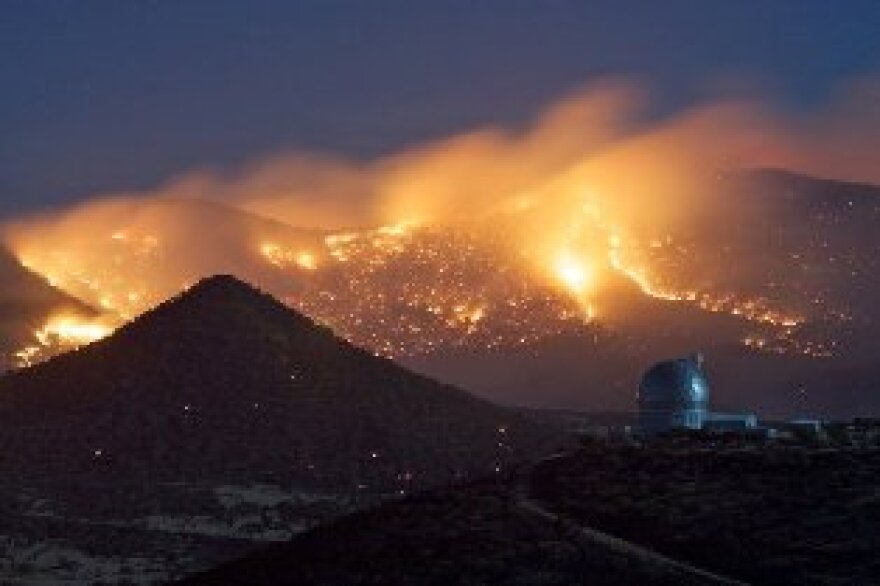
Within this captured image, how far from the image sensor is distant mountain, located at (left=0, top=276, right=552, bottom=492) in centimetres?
13775

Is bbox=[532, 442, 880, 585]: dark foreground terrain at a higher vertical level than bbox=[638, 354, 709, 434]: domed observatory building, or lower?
lower

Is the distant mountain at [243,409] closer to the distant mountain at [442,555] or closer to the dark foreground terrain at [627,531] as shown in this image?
the dark foreground terrain at [627,531]

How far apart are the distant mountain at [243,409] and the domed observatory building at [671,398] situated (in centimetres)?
1837

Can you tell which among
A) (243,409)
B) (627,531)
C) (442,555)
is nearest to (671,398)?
(243,409)

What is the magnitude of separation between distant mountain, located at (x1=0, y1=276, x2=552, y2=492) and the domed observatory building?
18.4 metres

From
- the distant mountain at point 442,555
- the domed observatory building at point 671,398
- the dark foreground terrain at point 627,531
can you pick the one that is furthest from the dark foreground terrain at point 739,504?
the domed observatory building at point 671,398

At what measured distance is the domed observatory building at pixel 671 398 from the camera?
122 metres

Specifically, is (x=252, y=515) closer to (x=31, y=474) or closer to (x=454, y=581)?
(x=31, y=474)

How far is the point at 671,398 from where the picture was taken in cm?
12269

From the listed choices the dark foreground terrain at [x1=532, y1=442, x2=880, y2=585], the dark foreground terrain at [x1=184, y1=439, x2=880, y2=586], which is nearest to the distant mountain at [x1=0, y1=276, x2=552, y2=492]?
the dark foreground terrain at [x1=532, y1=442, x2=880, y2=585]

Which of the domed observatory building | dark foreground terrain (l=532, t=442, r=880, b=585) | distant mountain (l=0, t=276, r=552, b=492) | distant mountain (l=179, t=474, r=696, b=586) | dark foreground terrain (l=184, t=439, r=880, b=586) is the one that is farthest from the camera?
distant mountain (l=0, t=276, r=552, b=492)

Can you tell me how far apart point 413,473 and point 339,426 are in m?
13.8

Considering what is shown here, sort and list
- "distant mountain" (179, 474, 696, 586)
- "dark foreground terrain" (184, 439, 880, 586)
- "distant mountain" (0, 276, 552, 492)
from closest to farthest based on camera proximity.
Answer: "distant mountain" (179, 474, 696, 586) → "dark foreground terrain" (184, 439, 880, 586) → "distant mountain" (0, 276, 552, 492)

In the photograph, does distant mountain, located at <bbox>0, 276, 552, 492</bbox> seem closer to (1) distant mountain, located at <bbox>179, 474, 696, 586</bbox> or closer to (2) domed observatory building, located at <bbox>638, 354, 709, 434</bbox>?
(2) domed observatory building, located at <bbox>638, 354, 709, 434</bbox>
